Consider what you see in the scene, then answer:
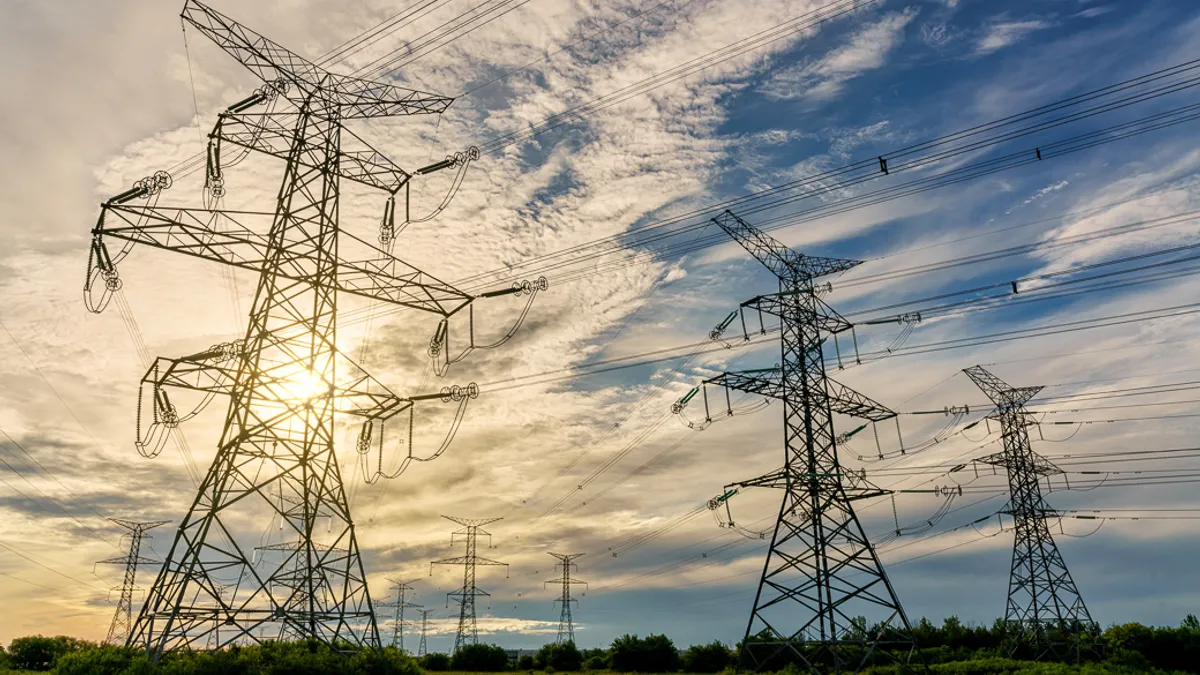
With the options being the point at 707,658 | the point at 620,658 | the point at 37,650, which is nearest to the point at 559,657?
the point at 620,658

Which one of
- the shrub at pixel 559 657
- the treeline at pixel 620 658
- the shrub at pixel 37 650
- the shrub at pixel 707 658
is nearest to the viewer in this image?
the treeline at pixel 620 658

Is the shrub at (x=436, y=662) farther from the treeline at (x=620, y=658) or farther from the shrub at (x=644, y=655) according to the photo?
the shrub at (x=644, y=655)

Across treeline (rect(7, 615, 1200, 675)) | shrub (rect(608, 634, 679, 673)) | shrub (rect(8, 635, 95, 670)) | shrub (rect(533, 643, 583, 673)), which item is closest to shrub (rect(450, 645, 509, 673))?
treeline (rect(7, 615, 1200, 675))

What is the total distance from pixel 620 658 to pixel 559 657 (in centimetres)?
697

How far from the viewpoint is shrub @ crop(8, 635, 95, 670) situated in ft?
174

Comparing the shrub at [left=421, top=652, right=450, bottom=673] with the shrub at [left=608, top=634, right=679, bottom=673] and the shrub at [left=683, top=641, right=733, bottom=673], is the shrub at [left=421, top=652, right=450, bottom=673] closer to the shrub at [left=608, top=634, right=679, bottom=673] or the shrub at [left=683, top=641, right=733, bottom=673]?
the shrub at [left=608, top=634, right=679, bottom=673]

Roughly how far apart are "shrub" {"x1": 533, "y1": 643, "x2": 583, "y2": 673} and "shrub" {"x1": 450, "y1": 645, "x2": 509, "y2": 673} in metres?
3.14

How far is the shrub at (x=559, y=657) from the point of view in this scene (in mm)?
65812

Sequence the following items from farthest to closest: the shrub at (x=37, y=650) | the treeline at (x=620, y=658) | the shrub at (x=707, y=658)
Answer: the shrub at (x=707, y=658) → the shrub at (x=37, y=650) → the treeline at (x=620, y=658)

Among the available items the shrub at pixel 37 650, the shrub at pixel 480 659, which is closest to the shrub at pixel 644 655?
the shrub at pixel 480 659

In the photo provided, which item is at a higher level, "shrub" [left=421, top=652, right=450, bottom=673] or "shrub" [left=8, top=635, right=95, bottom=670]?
"shrub" [left=8, top=635, right=95, bottom=670]

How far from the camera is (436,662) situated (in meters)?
64.2

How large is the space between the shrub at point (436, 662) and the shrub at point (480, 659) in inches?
30.7

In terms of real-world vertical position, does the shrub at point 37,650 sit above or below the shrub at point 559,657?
above
